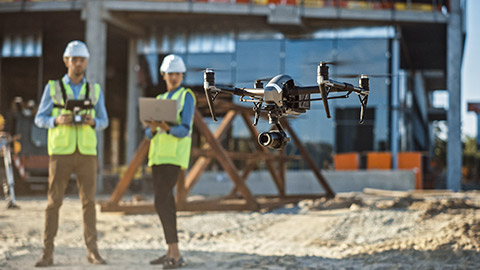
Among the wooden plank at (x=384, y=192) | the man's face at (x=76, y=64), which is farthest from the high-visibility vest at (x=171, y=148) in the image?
the wooden plank at (x=384, y=192)

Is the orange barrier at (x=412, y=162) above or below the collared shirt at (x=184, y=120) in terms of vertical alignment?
below

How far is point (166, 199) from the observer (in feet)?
18.2

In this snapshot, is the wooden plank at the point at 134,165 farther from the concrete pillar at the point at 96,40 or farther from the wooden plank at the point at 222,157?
the concrete pillar at the point at 96,40

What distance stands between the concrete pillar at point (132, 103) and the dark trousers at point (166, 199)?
17.6m

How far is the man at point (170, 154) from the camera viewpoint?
552cm

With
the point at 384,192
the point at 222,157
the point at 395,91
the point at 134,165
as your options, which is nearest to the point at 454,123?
the point at 395,91

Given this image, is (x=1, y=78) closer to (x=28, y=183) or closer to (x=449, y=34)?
(x=28, y=183)

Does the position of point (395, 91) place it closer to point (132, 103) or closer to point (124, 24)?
point (124, 24)

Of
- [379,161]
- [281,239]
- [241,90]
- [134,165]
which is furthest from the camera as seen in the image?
[379,161]

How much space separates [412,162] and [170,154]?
15506 millimetres

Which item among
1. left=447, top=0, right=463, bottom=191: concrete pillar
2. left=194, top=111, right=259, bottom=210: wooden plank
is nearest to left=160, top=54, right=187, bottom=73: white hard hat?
left=194, top=111, right=259, bottom=210: wooden plank

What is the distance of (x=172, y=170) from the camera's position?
561 centimetres

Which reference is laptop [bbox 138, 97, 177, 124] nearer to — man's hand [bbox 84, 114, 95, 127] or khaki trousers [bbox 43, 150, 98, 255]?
man's hand [bbox 84, 114, 95, 127]

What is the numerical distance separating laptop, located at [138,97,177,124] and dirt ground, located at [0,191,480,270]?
53.6 inches
